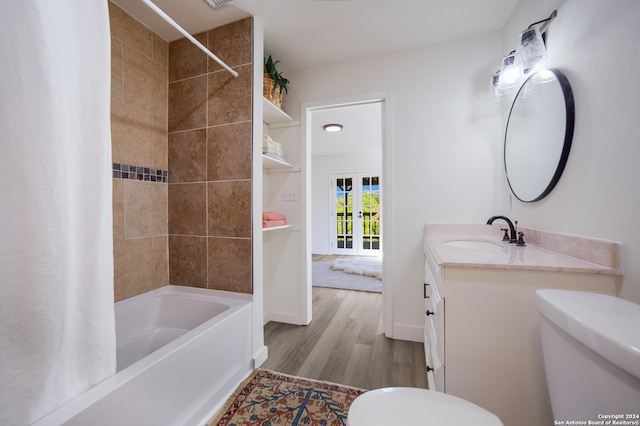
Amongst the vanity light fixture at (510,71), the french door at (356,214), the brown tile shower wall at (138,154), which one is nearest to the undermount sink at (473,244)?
the vanity light fixture at (510,71)

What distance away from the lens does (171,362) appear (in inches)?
40.3

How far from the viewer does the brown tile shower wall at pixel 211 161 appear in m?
1.59

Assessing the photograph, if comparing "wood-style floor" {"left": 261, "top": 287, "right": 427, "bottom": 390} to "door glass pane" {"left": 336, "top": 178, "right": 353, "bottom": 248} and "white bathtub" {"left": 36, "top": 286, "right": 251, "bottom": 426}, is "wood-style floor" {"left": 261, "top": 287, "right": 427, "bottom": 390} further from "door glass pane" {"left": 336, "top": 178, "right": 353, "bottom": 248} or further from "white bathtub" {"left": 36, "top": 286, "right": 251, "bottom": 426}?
"door glass pane" {"left": 336, "top": 178, "right": 353, "bottom": 248}

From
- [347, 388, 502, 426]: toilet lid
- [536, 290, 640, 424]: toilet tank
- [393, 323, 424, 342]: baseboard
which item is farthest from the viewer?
[393, 323, 424, 342]: baseboard

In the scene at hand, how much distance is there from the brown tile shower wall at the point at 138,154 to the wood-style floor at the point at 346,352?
1054 mm

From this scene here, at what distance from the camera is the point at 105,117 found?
855 millimetres

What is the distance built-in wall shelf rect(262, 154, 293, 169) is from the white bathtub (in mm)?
1036

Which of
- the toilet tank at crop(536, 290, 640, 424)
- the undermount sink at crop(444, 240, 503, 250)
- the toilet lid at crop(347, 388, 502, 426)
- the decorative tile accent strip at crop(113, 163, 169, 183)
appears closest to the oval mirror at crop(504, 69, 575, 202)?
the undermount sink at crop(444, 240, 503, 250)

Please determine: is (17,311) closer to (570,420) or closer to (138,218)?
(138,218)

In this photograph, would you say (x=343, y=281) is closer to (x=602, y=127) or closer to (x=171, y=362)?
(x=171, y=362)

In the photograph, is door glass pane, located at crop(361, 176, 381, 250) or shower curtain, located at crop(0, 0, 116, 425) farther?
door glass pane, located at crop(361, 176, 381, 250)

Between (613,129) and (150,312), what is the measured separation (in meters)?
2.55

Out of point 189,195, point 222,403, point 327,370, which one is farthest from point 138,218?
point 327,370

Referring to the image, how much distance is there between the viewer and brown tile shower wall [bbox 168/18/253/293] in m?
1.59
